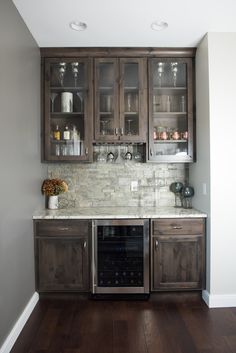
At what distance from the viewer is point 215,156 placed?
2639 mm

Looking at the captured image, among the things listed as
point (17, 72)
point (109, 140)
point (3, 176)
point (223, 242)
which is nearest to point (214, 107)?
point (109, 140)

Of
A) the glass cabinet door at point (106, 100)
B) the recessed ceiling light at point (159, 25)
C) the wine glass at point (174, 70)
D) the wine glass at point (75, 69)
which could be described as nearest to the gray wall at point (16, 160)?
the wine glass at point (75, 69)

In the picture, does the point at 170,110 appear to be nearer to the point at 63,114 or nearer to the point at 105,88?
the point at 105,88

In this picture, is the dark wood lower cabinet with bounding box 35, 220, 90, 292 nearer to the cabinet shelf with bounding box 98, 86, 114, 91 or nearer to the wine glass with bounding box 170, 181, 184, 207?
the wine glass with bounding box 170, 181, 184, 207

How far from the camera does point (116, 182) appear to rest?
11.0 ft

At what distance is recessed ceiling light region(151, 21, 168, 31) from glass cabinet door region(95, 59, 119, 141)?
59cm

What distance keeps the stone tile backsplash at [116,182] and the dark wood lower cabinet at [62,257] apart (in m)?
0.61

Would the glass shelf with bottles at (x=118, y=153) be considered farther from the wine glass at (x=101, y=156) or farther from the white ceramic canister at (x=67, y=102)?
the white ceramic canister at (x=67, y=102)

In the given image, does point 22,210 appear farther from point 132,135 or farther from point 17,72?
point 132,135

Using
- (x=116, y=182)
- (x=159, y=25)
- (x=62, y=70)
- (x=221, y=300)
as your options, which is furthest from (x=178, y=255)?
(x=62, y=70)

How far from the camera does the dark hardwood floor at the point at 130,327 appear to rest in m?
2.04

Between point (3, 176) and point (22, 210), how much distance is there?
53cm

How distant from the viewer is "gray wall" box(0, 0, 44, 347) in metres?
1.98

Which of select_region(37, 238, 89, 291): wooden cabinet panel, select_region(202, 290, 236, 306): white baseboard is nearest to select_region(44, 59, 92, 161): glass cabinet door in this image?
select_region(37, 238, 89, 291): wooden cabinet panel
